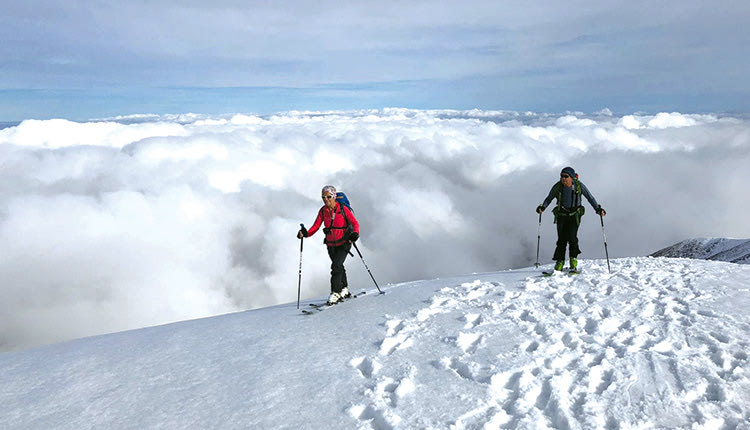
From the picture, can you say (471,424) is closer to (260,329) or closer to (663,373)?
(663,373)

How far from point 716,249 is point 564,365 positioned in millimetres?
191235

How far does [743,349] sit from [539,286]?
4354 mm

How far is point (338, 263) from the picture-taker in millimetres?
9734

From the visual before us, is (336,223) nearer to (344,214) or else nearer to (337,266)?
(344,214)

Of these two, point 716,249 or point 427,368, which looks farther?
point 716,249

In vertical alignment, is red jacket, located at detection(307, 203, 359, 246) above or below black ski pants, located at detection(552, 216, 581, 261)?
above

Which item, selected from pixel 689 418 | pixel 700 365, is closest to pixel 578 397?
pixel 689 418

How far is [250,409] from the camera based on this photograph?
531cm

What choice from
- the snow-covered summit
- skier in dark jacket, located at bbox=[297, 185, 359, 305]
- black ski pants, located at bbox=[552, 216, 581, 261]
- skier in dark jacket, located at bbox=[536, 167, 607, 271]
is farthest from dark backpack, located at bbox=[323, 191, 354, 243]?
the snow-covered summit

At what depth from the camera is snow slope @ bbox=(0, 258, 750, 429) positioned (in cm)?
493

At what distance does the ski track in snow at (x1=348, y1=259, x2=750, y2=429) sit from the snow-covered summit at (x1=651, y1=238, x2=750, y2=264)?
144 metres

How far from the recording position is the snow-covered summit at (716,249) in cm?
12840

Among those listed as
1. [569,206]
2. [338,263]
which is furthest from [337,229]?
[569,206]

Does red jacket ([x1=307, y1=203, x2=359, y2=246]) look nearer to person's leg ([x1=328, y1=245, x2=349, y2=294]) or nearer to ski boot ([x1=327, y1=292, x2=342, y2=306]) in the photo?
person's leg ([x1=328, y1=245, x2=349, y2=294])
